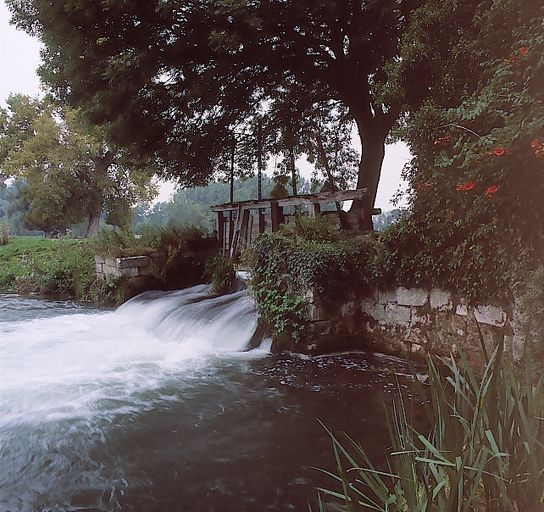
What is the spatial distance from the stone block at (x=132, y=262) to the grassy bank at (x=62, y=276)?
0.53 m

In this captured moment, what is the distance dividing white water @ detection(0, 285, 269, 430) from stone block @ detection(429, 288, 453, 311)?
2.12 m

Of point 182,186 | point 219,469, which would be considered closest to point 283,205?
point 182,186

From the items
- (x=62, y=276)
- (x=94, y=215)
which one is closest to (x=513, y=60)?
(x=62, y=276)

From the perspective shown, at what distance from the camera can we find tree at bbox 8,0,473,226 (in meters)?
7.36

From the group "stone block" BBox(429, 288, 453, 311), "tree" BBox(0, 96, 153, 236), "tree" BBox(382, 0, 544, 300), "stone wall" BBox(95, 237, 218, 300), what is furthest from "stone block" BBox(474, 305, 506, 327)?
"tree" BBox(0, 96, 153, 236)

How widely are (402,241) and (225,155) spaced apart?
6.27 m

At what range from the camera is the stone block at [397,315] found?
5.45 m

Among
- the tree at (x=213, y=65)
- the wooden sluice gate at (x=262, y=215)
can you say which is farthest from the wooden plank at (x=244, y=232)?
the tree at (x=213, y=65)

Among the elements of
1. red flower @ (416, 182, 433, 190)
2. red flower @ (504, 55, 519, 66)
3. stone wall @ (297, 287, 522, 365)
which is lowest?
stone wall @ (297, 287, 522, 365)

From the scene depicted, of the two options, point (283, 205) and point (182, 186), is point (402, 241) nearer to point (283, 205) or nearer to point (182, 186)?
point (283, 205)

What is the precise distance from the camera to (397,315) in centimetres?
558

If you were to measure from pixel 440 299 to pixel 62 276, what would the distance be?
1012cm

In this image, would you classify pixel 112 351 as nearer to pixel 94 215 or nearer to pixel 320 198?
pixel 320 198

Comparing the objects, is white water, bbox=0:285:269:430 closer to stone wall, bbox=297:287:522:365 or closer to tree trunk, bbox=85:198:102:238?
stone wall, bbox=297:287:522:365
